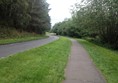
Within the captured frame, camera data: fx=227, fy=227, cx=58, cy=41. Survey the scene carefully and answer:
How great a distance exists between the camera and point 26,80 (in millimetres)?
7789

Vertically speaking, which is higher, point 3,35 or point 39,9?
point 39,9

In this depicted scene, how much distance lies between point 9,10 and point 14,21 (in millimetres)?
6398

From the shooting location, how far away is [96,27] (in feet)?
139

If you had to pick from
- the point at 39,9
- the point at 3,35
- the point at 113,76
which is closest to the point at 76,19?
the point at 3,35

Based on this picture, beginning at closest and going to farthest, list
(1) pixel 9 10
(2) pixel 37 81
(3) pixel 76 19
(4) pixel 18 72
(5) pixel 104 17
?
1. (2) pixel 37 81
2. (4) pixel 18 72
3. (5) pixel 104 17
4. (1) pixel 9 10
5. (3) pixel 76 19

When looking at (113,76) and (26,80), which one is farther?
(113,76)

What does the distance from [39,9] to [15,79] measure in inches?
2442

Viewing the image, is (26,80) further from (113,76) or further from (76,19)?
(76,19)

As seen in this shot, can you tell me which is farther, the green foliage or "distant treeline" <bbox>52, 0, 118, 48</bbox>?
the green foliage

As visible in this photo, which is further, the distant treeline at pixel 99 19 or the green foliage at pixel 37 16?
the green foliage at pixel 37 16

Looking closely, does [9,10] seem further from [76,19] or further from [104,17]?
[104,17]

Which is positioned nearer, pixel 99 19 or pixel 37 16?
pixel 99 19

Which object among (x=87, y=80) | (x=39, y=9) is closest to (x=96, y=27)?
(x=39, y=9)

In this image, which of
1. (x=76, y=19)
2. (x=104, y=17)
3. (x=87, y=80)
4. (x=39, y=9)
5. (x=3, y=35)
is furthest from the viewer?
(x=39, y=9)
